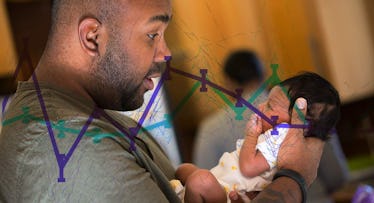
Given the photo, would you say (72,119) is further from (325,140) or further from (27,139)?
(325,140)

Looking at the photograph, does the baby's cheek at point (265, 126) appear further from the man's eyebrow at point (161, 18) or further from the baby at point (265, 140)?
the man's eyebrow at point (161, 18)

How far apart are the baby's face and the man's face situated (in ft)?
0.30

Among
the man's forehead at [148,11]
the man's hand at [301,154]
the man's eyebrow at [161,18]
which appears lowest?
the man's hand at [301,154]

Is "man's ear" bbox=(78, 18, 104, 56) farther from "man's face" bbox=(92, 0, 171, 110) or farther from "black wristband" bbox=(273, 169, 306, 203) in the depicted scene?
"black wristband" bbox=(273, 169, 306, 203)

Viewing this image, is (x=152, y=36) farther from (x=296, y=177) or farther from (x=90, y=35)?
(x=296, y=177)

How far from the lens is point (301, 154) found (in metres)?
0.57

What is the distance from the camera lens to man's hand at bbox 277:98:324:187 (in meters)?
0.56

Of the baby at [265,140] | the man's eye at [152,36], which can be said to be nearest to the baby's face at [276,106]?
the baby at [265,140]

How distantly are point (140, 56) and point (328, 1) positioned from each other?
0.52 ft

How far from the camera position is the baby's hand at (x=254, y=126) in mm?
565
